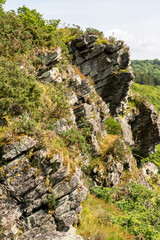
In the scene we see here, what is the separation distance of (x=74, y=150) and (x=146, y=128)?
20819 mm

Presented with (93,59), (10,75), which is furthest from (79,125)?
(93,59)

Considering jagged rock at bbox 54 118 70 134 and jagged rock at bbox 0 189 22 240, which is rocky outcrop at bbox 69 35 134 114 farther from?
jagged rock at bbox 0 189 22 240

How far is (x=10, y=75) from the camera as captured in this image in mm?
10398

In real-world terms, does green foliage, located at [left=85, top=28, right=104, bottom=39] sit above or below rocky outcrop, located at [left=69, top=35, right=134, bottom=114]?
above

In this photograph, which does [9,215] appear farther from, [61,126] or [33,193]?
[61,126]

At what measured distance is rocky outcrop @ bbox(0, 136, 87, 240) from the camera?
23.7 ft

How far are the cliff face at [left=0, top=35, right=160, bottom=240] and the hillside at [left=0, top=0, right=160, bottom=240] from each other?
0.15 ft

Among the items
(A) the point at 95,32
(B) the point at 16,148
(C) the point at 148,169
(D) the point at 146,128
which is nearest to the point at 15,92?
(B) the point at 16,148

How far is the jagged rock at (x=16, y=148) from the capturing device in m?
7.62

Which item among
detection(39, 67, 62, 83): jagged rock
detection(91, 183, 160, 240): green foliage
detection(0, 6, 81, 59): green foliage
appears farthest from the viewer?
detection(39, 67, 62, 83): jagged rock

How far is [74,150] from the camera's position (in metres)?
12.2

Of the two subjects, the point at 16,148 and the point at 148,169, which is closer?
the point at 16,148

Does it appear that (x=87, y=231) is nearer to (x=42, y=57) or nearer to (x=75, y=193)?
(x=75, y=193)

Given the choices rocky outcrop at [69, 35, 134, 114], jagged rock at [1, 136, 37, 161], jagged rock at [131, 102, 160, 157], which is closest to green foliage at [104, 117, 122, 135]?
rocky outcrop at [69, 35, 134, 114]
